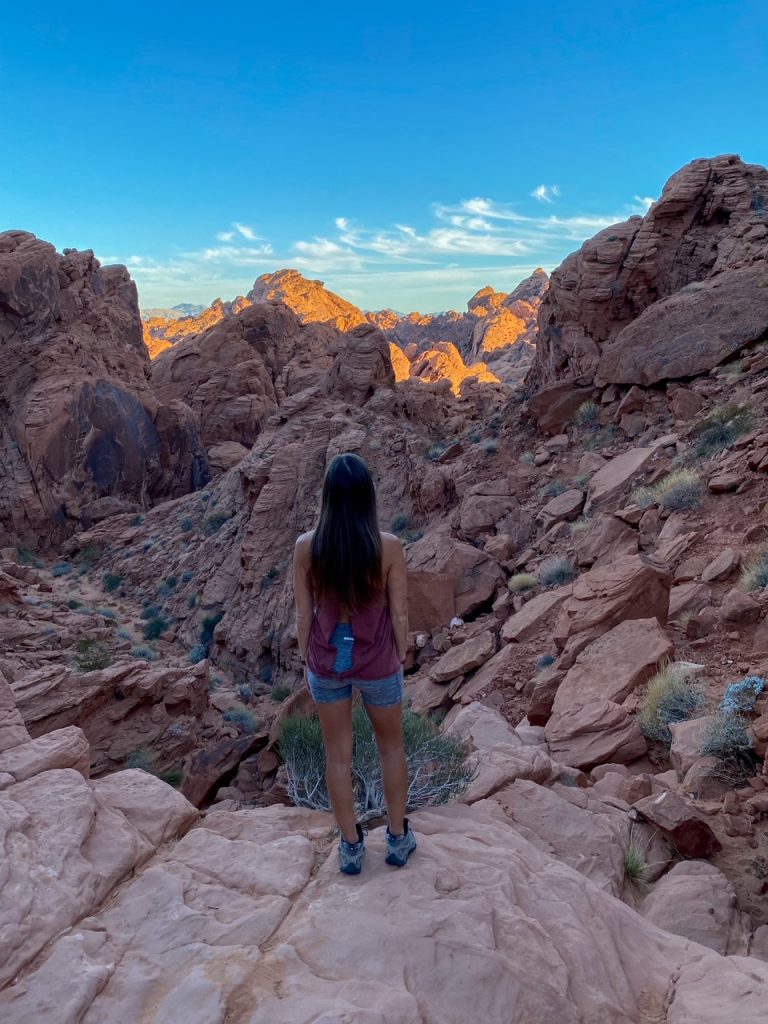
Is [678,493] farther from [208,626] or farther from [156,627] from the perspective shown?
[156,627]

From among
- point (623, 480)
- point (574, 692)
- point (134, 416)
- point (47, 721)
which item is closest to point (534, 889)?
point (574, 692)

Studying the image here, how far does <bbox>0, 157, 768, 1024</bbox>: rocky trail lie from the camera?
2.70 metres

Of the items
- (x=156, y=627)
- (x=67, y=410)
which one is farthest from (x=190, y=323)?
(x=156, y=627)

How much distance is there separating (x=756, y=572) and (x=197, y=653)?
47.5 feet

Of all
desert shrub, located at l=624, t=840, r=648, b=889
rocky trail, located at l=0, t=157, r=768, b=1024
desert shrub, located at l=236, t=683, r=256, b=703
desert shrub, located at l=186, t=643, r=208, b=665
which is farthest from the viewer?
desert shrub, located at l=186, t=643, r=208, b=665

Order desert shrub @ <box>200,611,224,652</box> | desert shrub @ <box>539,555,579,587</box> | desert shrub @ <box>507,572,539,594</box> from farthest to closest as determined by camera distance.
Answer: desert shrub @ <box>200,611,224,652</box>, desert shrub @ <box>507,572,539,594</box>, desert shrub @ <box>539,555,579,587</box>

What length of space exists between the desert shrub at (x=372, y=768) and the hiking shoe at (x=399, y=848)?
0.78 m

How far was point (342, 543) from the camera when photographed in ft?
9.74

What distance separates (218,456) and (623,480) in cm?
2677

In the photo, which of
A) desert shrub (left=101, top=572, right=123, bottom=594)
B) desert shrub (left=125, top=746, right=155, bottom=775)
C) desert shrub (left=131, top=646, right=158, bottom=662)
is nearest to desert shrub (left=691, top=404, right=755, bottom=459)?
desert shrub (left=125, top=746, right=155, bottom=775)

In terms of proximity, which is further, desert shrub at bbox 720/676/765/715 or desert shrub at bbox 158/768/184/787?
desert shrub at bbox 158/768/184/787

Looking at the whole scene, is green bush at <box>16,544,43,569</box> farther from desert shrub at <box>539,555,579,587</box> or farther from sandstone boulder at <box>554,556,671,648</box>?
sandstone boulder at <box>554,556,671,648</box>

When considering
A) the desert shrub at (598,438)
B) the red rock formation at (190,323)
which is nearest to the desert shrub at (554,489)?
the desert shrub at (598,438)

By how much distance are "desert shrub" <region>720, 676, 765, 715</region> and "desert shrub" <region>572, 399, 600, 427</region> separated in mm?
10950
